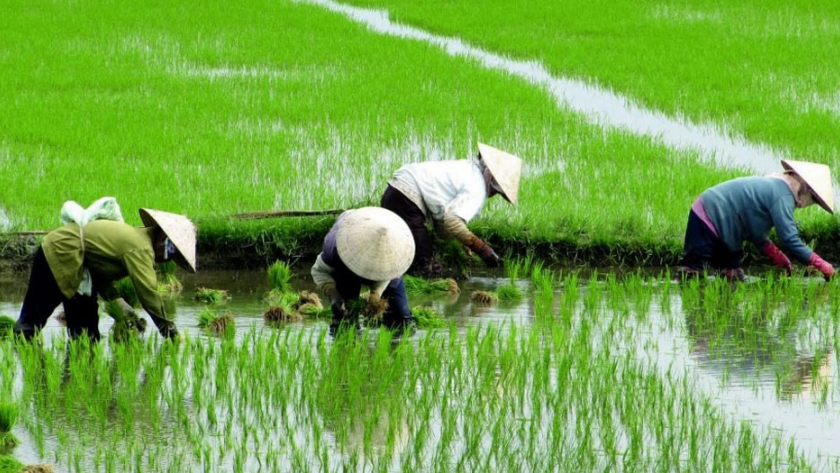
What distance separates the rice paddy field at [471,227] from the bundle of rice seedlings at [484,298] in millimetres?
49

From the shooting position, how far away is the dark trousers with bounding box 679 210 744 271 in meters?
6.69

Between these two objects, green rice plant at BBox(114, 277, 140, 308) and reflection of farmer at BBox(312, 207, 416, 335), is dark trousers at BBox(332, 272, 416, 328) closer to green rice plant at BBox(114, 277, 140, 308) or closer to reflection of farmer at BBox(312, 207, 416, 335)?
reflection of farmer at BBox(312, 207, 416, 335)

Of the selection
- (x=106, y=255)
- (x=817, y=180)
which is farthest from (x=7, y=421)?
(x=817, y=180)

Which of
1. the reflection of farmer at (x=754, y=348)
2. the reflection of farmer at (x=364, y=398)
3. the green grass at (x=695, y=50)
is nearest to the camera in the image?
the reflection of farmer at (x=364, y=398)

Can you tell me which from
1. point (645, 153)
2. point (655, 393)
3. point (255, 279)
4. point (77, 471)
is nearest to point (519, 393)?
point (655, 393)

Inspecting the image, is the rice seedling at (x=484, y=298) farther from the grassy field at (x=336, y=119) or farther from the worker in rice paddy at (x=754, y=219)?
the worker in rice paddy at (x=754, y=219)

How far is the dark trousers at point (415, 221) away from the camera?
6.48m

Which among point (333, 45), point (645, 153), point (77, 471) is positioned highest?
point (333, 45)

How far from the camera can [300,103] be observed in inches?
411

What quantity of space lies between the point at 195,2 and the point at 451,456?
1319 centimetres

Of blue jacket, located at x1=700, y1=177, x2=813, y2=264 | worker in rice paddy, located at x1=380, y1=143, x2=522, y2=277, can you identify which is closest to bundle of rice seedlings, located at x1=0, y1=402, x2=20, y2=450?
worker in rice paddy, located at x1=380, y1=143, x2=522, y2=277

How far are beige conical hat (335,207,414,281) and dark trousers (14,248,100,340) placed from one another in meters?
1.08

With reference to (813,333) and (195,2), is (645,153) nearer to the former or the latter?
(813,333)

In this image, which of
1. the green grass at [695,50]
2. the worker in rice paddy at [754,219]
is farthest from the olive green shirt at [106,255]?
the green grass at [695,50]
